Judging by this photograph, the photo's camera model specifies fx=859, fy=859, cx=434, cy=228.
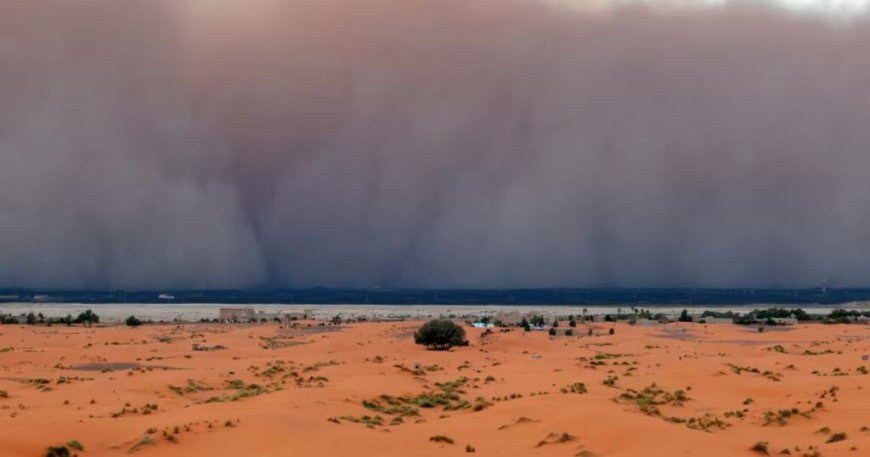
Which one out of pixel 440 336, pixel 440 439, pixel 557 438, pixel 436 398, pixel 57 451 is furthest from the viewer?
pixel 440 336

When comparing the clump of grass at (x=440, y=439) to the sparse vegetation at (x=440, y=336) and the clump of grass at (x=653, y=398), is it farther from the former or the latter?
the sparse vegetation at (x=440, y=336)

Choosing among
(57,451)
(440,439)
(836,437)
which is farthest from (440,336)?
(57,451)

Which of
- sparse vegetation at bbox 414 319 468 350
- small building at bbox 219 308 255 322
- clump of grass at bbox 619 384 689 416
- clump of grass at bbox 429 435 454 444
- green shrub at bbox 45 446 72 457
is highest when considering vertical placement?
small building at bbox 219 308 255 322

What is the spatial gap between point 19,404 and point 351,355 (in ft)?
100

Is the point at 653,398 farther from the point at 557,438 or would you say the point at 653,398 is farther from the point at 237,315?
the point at 237,315

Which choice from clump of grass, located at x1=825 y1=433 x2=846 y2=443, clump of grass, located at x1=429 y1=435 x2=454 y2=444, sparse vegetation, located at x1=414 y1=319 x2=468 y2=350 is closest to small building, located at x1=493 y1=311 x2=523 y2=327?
sparse vegetation, located at x1=414 y1=319 x2=468 y2=350

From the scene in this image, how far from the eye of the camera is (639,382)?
148ft

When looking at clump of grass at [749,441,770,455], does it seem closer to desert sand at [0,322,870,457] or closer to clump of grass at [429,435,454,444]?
desert sand at [0,322,870,457]

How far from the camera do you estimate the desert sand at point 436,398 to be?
24703mm

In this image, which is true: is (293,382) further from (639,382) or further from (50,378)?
(639,382)

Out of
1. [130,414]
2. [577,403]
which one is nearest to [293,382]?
[130,414]

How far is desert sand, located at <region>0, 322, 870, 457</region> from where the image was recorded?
24.7 meters

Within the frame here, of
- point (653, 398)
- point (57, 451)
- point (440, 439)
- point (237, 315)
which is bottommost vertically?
point (653, 398)

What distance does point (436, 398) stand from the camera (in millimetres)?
38250
